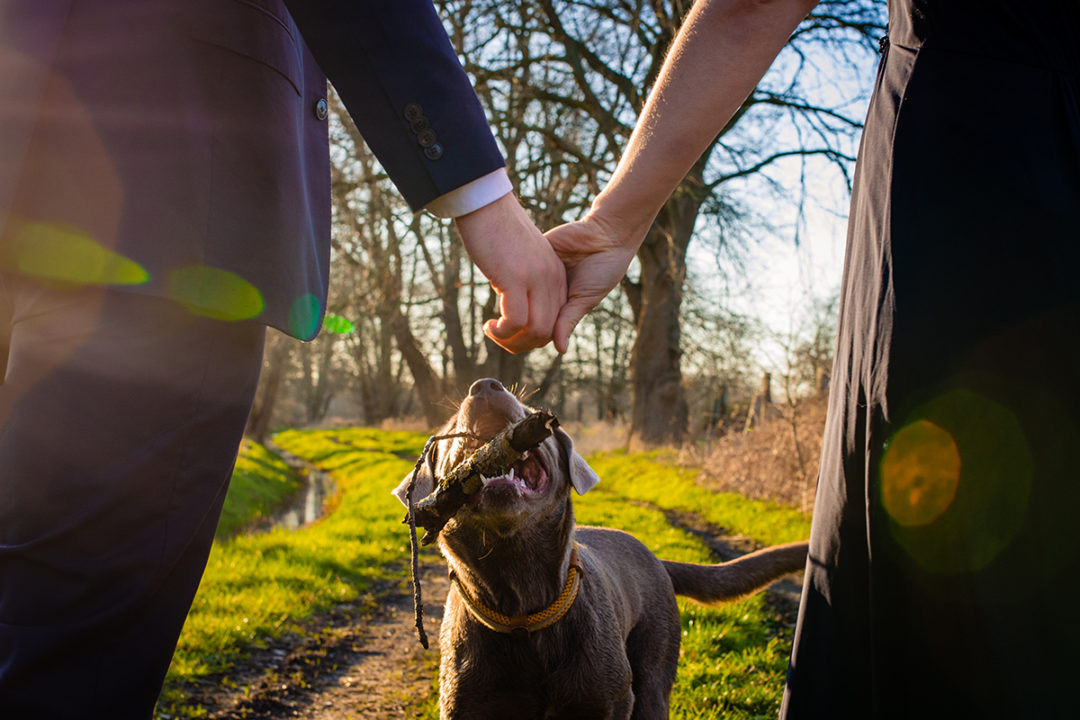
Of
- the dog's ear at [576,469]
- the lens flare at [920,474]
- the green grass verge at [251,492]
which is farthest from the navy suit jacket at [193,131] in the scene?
the green grass verge at [251,492]

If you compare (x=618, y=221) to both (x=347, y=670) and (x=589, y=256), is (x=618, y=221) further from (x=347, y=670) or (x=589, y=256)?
(x=347, y=670)

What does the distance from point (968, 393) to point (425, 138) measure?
1.15 meters

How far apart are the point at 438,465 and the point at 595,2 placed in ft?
45.2

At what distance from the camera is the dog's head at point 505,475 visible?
274 cm

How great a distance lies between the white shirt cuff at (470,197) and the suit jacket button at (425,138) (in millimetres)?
108

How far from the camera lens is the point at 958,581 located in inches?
48.0

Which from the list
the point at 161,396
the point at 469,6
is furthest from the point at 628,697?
the point at 469,6

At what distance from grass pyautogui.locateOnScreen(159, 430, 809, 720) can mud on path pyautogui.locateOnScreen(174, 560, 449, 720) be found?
132 millimetres

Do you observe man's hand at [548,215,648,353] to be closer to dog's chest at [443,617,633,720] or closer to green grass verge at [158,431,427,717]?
dog's chest at [443,617,633,720]

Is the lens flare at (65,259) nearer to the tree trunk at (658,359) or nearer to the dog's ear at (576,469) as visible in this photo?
the dog's ear at (576,469)

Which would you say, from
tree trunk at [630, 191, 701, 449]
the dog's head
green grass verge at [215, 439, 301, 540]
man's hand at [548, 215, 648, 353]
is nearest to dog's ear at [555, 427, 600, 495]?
the dog's head

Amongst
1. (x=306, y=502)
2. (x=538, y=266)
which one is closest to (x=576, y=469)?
(x=538, y=266)

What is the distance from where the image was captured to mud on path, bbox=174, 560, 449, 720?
4062mm

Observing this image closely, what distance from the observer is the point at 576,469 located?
307 centimetres
